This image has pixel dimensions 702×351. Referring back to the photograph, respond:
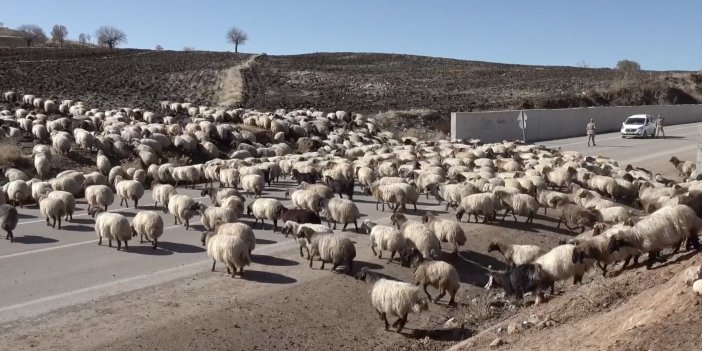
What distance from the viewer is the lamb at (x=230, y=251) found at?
38.2 ft

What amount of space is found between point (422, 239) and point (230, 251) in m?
3.70

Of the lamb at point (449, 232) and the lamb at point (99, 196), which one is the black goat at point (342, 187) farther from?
the lamb at point (99, 196)

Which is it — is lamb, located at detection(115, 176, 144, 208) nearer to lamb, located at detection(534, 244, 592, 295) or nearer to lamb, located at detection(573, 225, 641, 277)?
lamb, located at detection(534, 244, 592, 295)

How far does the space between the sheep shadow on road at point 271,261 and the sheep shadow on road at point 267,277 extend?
57 cm

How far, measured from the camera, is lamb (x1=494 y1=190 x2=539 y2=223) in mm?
16297

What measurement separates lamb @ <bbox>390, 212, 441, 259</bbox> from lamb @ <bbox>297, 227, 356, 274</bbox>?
1280 mm

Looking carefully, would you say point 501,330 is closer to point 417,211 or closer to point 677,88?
point 417,211

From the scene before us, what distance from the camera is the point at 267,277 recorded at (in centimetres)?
1192

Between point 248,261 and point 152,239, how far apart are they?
3491 millimetres

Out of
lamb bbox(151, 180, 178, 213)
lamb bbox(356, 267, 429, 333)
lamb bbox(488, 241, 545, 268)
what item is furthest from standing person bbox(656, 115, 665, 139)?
lamb bbox(356, 267, 429, 333)

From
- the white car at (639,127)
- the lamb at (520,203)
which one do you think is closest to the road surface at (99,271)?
the lamb at (520,203)

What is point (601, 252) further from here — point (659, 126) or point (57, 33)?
point (57, 33)

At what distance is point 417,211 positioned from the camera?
58.1 feet

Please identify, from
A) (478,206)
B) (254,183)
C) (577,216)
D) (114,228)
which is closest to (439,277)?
(478,206)
